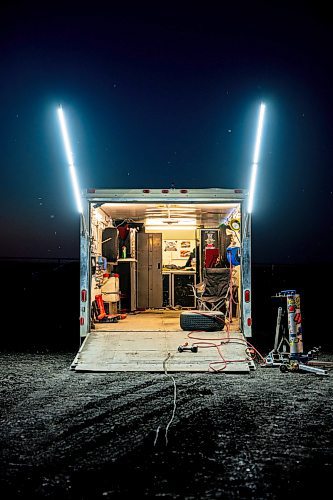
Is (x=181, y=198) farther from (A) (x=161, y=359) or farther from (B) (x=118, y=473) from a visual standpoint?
(B) (x=118, y=473)

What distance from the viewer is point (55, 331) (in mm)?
12133

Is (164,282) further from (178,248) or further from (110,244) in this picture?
(110,244)

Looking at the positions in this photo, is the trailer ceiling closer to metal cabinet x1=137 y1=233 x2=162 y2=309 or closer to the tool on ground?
metal cabinet x1=137 y1=233 x2=162 y2=309

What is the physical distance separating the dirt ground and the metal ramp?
0.30 m

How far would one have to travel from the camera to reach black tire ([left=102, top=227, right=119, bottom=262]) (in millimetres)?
Answer: 11203

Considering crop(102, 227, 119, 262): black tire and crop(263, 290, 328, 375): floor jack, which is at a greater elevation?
crop(102, 227, 119, 262): black tire

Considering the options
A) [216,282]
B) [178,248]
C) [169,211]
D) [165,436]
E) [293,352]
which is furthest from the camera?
[178,248]

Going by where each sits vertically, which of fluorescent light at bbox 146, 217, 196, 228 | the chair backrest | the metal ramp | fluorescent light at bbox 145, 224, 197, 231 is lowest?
the metal ramp

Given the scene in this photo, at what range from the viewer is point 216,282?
35.0ft

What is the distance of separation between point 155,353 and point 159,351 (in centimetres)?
10

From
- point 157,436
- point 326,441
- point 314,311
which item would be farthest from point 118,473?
point 314,311

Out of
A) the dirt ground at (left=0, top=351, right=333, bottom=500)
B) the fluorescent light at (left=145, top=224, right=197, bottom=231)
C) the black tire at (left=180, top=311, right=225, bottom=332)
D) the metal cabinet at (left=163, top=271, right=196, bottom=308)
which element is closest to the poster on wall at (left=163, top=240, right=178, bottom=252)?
the fluorescent light at (left=145, top=224, right=197, bottom=231)

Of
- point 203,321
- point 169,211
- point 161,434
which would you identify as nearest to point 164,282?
point 169,211

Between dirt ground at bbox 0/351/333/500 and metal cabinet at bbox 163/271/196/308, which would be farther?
metal cabinet at bbox 163/271/196/308
